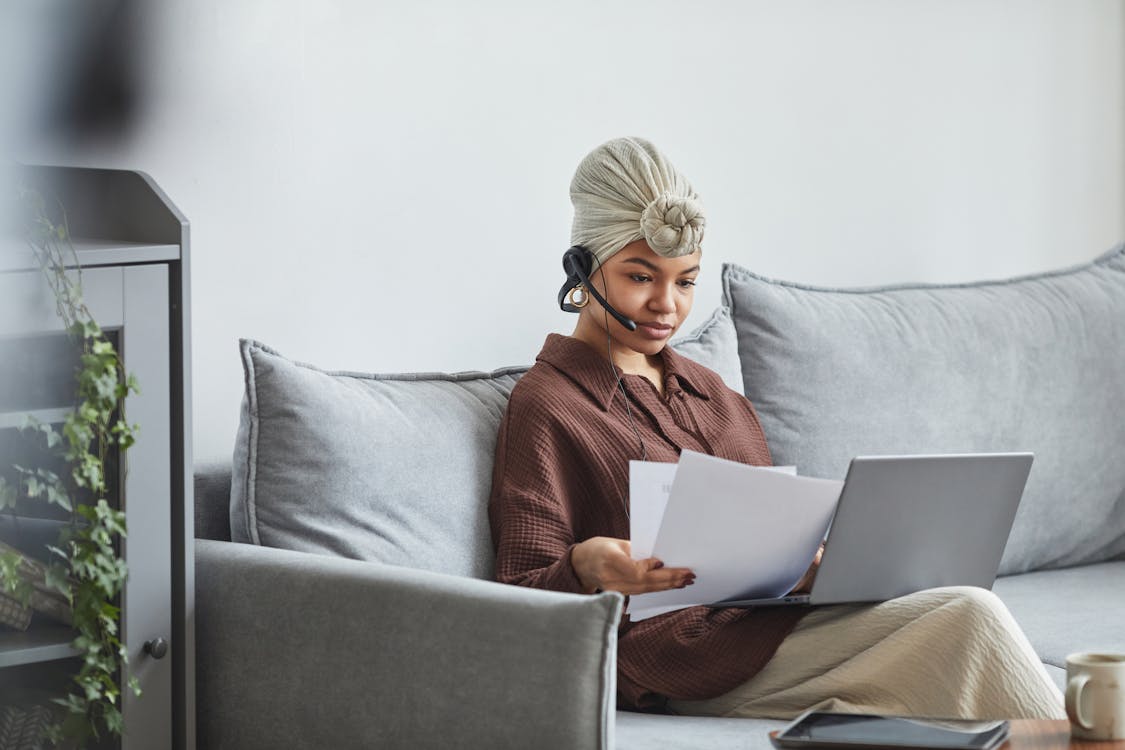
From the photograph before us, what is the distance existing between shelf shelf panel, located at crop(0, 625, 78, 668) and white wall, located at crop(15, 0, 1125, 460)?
0.57 m

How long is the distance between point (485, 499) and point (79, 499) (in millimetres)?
553

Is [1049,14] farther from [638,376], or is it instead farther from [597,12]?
[638,376]

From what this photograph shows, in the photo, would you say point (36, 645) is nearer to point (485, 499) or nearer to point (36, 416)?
point (36, 416)

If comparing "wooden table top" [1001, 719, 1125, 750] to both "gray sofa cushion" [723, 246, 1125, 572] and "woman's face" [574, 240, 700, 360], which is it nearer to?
"woman's face" [574, 240, 700, 360]

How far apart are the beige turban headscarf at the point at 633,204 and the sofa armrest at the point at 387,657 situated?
22.6 inches

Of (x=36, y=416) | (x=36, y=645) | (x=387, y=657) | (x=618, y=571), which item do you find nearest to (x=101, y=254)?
(x=36, y=416)

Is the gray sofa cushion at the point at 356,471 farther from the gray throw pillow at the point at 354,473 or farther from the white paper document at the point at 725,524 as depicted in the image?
the white paper document at the point at 725,524

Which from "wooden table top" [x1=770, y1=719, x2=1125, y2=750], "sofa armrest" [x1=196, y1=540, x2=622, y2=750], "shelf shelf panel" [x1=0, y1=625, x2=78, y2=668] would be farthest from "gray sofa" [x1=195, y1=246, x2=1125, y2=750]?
"wooden table top" [x1=770, y1=719, x2=1125, y2=750]

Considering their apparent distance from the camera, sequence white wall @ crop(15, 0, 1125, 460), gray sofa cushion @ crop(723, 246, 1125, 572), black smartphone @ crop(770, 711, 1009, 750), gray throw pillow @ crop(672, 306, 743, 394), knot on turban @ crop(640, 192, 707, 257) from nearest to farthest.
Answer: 1. black smartphone @ crop(770, 711, 1009, 750)
2. knot on turban @ crop(640, 192, 707, 257)
3. white wall @ crop(15, 0, 1125, 460)
4. gray throw pillow @ crop(672, 306, 743, 394)
5. gray sofa cushion @ crop(723, 246, 1125, 572)

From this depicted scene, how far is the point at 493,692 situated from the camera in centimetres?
141

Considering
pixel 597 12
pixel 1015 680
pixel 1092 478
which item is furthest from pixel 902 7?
pixel 1015 680

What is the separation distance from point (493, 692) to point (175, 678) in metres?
0.38

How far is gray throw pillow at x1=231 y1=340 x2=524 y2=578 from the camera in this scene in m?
1.69

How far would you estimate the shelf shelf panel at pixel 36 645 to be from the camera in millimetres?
1365
